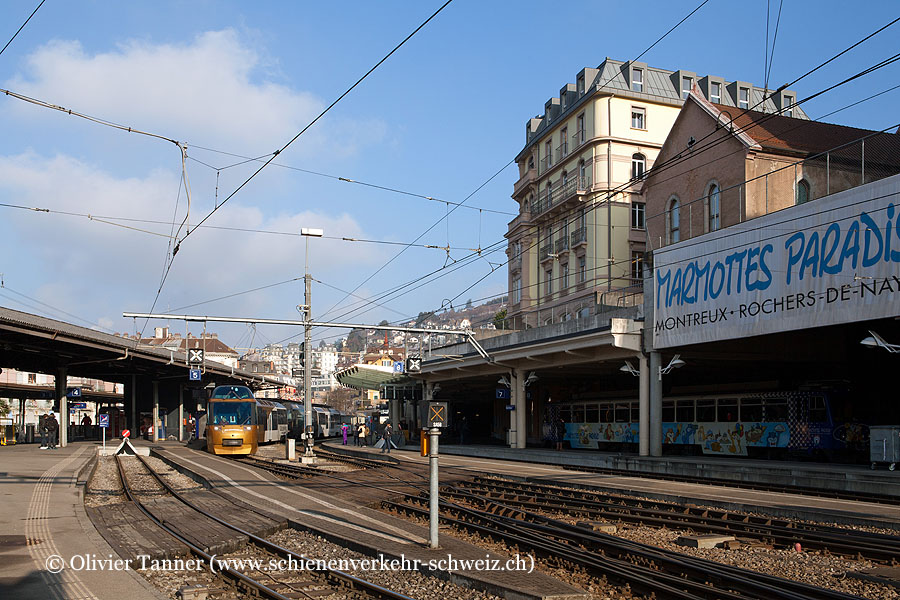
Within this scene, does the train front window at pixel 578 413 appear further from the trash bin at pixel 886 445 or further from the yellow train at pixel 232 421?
the trash bin at pixel 886 445

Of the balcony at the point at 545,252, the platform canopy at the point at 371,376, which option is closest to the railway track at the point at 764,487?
the platform canopy at the point at 371,376

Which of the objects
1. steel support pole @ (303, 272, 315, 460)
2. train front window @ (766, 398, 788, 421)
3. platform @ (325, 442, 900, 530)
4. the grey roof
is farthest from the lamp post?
the grey roof

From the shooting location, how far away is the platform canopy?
57.9 metres

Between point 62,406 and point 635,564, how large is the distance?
40267 millimetres

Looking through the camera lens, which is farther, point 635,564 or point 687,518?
point 687,518

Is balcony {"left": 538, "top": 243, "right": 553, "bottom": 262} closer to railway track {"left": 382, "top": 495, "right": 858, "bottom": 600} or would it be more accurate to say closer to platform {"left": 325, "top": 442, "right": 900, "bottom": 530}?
platform {"left": 325, "top": 442, "right": 900, "bottom": 530}

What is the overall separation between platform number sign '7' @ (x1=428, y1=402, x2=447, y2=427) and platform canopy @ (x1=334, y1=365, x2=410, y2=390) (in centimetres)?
4380

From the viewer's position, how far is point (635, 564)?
A: 10594 millimetres

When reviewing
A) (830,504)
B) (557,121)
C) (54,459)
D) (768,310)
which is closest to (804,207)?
(768,310)

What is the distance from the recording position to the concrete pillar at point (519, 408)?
40438 mm

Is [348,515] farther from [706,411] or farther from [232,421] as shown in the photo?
[232,421]

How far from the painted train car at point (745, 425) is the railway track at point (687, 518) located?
11.0m

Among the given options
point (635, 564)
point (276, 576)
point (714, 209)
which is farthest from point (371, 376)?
point (635, 564)

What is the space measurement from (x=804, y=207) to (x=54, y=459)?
28.7m
